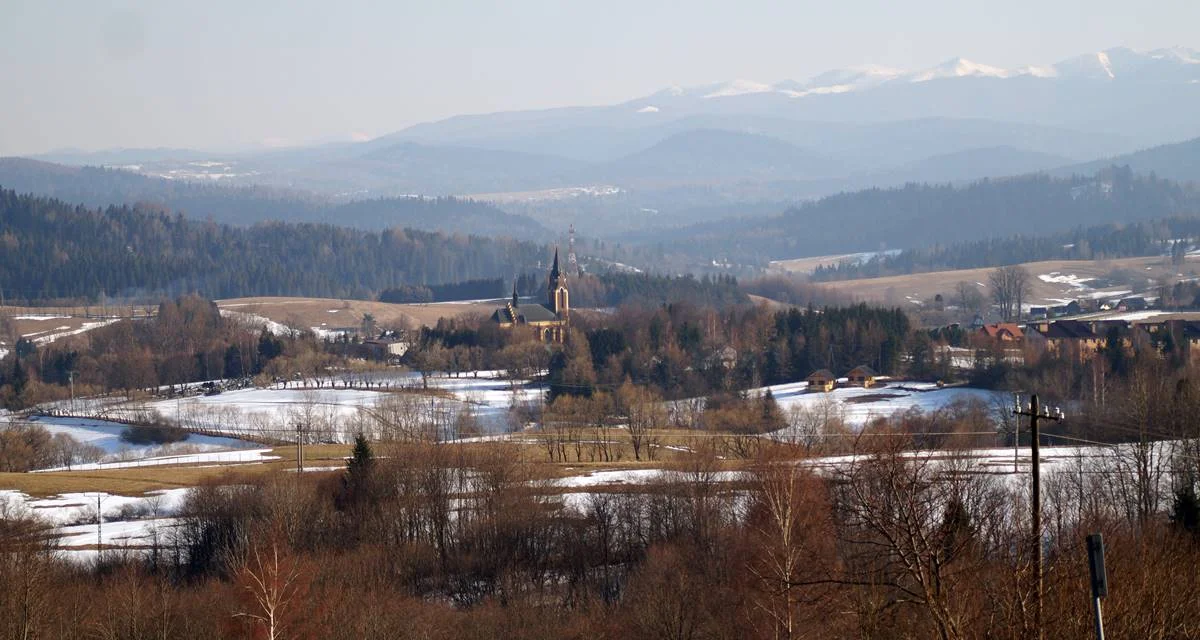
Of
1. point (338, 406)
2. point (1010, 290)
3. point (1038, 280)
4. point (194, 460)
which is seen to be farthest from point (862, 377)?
point (1038, 280)

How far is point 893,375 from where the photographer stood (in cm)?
7738

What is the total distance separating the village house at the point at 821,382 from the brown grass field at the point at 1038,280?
63.4m

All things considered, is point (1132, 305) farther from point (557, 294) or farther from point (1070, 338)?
point (557, 294)

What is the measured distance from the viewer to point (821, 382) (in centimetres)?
7500

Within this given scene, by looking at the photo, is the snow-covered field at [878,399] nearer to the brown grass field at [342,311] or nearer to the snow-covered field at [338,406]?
the snow-covered field at [338,406]

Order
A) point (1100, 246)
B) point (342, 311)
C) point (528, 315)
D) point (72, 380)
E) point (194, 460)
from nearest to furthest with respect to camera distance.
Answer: point (194, 460) < point (72, 380) < point (528, 315) < point (342, 311) < point (1100, 246)

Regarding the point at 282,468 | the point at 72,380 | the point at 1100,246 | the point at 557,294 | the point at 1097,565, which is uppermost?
the point at 1097,565

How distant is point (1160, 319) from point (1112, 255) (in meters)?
84.2

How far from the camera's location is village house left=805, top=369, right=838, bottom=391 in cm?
7469

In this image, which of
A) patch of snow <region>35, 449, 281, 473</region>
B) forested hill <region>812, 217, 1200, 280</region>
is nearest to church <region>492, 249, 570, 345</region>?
patch of snow <region>35, 449, 281, 473</region>

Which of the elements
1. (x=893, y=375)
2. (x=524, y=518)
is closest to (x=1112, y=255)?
(x=893, y=375)

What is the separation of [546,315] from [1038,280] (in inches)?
2294

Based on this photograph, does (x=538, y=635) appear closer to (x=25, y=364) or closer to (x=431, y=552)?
(x=431, y=552)

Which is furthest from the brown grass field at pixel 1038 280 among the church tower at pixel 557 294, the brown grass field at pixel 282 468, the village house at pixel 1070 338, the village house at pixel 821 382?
the brown grass field at pixel 282 468
